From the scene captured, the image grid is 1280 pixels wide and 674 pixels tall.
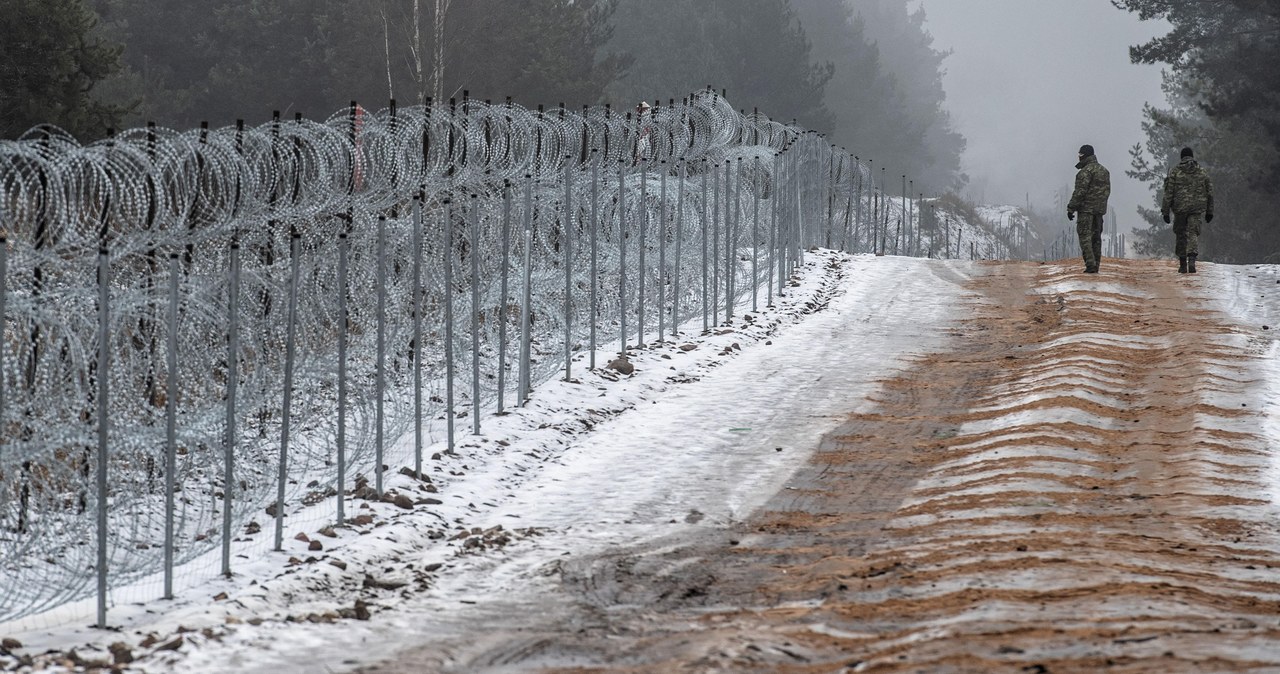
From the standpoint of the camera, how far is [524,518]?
872 cm

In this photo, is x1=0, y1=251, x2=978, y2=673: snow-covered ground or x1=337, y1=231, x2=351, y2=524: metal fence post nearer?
x1=0, y1=251, x2=978, y2=673: snow-covered ground

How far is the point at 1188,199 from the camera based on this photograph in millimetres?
17578

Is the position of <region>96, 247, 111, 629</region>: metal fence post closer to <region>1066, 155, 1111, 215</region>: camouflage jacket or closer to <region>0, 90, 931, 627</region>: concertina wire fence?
<region>0, 90, 931, 627</region>: concertina wire fence

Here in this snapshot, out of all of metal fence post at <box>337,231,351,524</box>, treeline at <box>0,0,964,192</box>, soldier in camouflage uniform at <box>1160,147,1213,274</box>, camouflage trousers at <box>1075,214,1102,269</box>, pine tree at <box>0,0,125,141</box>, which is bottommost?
metal fence post at <box>337,231,351,524</box>

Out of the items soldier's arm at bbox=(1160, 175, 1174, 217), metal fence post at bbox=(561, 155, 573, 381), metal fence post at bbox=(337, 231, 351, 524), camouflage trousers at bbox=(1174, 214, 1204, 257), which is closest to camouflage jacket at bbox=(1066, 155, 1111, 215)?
soldier's arm at bbox=(1160, 175, 1174, 217)

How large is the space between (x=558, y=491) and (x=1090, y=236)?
10.6 m

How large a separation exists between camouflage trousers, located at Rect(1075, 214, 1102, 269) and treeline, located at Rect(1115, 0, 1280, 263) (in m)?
13.7

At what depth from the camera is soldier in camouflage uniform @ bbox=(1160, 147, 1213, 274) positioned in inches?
690

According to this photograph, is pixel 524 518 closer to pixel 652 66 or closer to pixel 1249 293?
pixel 1249 293

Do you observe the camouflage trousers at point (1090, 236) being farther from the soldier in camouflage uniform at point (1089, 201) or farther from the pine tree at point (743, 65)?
the pine tree at point (743, 65)

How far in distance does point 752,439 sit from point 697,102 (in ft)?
20.8

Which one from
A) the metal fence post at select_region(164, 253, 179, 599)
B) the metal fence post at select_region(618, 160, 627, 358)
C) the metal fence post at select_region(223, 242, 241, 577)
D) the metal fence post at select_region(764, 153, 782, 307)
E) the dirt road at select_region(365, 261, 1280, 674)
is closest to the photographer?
the dirt road at select_region(365, 261, 1280, 674)

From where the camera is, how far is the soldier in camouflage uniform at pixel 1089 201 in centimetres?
1725

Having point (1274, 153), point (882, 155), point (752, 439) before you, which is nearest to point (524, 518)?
point (752, 439)
